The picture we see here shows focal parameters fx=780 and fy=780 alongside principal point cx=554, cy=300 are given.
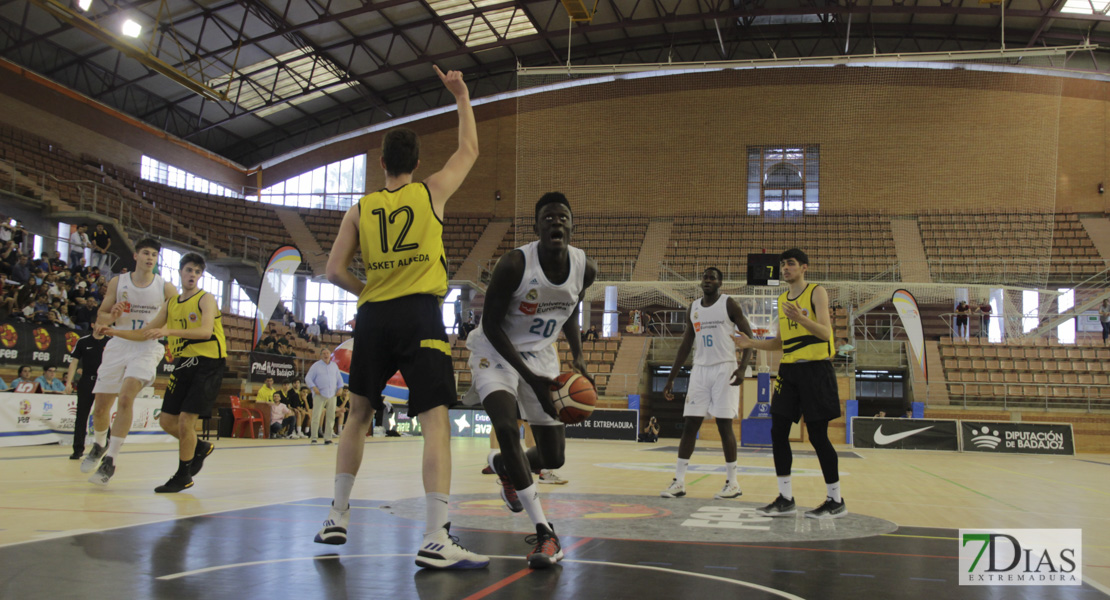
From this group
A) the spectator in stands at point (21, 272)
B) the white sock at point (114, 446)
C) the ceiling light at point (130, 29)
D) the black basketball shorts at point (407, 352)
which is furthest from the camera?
the ceiling light at point (130, 29)

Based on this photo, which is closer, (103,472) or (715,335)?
(103,472)

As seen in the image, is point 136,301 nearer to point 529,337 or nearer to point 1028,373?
point 529,337

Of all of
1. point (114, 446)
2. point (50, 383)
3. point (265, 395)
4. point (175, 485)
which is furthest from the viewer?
point (265, 395)

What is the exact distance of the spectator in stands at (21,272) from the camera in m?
15.6

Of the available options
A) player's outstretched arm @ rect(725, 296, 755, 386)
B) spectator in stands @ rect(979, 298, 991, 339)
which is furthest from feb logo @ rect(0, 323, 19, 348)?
spectator in stands @ rect(979, 298, 991, 339)

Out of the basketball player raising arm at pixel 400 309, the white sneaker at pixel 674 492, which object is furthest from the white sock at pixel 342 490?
the white sneaker at pixel 674 492

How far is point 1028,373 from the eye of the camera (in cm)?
A: 2125

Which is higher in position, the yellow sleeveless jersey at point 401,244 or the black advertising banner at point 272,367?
the yellow sleeveless jersey at point 401,244

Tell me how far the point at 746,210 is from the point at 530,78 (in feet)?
31.4

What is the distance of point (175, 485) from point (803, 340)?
454 centimetres

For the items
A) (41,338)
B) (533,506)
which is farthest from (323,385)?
(533,506)

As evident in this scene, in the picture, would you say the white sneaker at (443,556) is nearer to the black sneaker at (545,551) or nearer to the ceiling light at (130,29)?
the black sneaker at (545,551)

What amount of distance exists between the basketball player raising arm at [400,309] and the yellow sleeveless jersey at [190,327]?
273 centimetres

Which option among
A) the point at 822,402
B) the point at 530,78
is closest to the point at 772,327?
the point at 530,78
